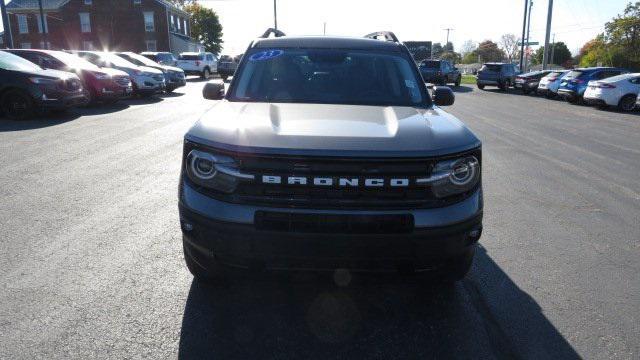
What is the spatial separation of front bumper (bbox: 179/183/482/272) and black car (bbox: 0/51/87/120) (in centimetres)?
1111

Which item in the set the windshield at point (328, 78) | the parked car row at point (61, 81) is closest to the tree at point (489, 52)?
the parked car row at point (61, 81)

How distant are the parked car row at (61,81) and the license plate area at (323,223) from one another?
11398mm

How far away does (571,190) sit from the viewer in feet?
21.4

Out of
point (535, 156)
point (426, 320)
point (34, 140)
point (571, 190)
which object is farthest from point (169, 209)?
point (535, 156)

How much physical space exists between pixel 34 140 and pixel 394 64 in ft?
25.4

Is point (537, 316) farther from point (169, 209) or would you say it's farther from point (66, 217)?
point (66, 217)

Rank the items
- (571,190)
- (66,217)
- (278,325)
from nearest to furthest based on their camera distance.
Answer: (278,325)
(66,217)
(571,190)

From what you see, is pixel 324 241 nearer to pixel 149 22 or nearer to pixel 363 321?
pixel 363 321

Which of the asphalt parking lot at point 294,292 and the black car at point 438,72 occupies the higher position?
the black car at point 438,72

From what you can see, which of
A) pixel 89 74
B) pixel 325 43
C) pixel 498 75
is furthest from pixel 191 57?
pixel 325 43

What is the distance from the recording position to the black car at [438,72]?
31.6m

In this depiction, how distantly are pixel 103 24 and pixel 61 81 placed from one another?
157 feet

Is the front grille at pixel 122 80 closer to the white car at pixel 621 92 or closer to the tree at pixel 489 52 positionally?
the white car at pixel 621 92

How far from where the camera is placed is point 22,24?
56156 mm
